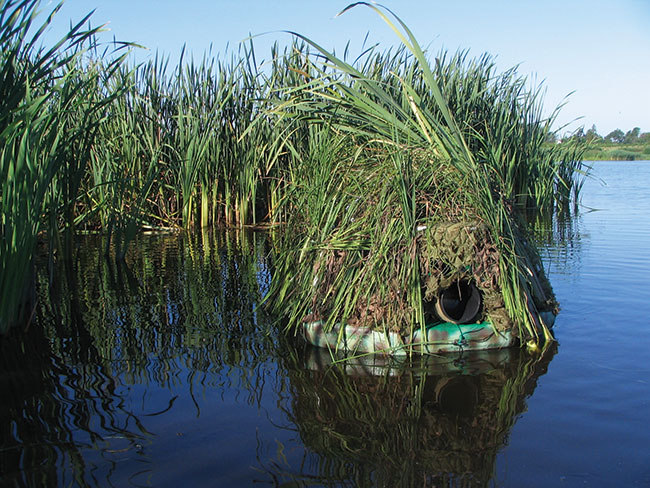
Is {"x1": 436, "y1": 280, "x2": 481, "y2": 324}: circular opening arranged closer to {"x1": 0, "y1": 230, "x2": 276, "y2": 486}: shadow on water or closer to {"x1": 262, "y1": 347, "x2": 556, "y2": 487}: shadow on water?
{"x1": 262, "y1": 347, "x2": 556, "y2": 487}: shadow on water

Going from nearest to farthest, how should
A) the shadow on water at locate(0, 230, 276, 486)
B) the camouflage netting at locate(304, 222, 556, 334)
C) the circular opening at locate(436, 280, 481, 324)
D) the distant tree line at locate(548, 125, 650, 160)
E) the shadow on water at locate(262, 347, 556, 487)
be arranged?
1. the shadow on water at locate(262, 347, 556, 487)
2. the shadow on water at locate(0, 230, 276, 486)
3. the camouflage netting at locate(304, 222, 556, 334)
4. the circular opening at locate(436, 280, 481, 324)
5. the distant tree line at locate(548, 125, 650, 160)

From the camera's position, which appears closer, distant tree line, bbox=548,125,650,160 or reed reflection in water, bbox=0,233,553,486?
reed reflection in water, bbox=0,233,553,486

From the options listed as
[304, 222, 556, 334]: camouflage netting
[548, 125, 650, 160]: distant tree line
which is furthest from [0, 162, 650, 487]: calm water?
[548, 125, 650, 160]: distant tree line

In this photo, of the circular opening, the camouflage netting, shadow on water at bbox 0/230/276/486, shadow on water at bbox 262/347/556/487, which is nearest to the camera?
shadow on water at bbox 262/347/556/487

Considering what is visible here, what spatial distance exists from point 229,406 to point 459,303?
1864 millimetres

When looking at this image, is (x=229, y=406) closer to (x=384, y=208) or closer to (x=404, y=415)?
(x=404, y=415)

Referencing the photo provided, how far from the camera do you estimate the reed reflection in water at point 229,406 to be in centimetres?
248

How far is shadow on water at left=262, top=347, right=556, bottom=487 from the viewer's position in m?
2.45

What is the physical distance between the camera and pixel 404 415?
117 inches

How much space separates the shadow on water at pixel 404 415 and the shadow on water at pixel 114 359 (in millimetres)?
391

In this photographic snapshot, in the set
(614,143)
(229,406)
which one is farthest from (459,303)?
(614,143)

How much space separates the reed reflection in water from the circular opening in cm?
27

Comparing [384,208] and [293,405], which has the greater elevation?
[384,208]

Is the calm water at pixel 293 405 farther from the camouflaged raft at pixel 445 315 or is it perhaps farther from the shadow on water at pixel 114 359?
the camouflaged raft at pixel 445 315
